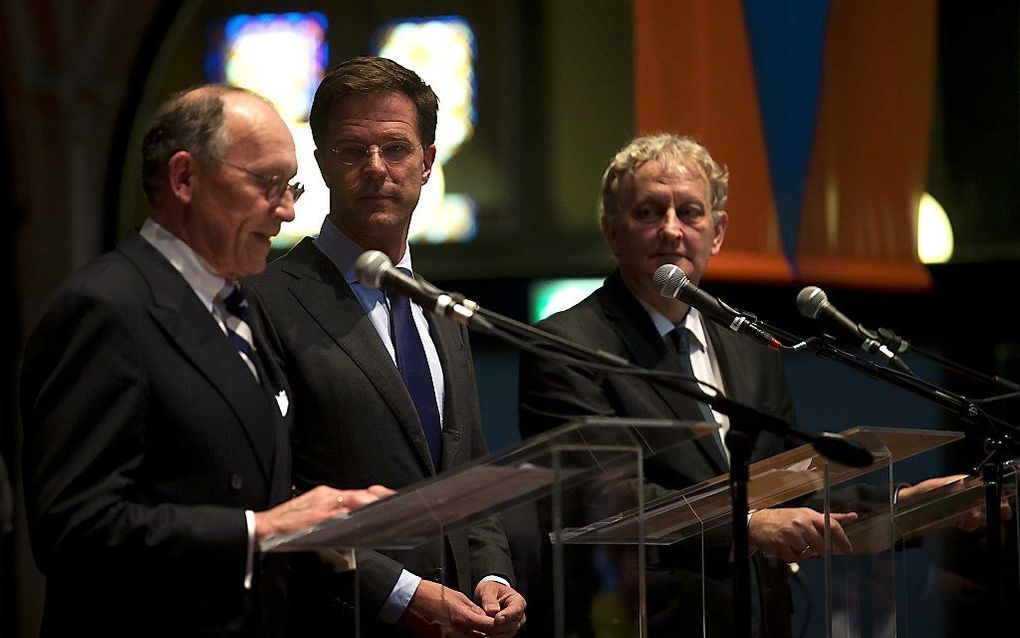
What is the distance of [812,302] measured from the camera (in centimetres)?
340

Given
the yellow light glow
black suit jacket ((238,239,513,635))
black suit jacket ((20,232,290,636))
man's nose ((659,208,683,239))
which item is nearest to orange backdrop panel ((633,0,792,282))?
the yellow light glow

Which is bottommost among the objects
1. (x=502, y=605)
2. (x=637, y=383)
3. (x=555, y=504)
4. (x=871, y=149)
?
(x=502, y=605)

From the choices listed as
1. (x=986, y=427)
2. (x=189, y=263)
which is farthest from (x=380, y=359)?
(x=986, y=427)

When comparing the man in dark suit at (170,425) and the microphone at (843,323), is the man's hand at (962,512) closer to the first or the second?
the microphone at (843,323)

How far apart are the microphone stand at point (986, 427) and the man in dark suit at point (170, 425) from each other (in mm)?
1101

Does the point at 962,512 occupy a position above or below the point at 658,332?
below

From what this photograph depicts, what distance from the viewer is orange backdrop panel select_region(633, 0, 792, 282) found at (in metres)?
6.79

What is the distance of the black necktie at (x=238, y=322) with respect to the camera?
8.64ft

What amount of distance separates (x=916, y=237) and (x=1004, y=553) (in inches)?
134

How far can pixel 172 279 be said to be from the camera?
101 inches

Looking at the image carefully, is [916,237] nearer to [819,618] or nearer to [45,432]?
[819,618]

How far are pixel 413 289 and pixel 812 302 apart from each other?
1.17m

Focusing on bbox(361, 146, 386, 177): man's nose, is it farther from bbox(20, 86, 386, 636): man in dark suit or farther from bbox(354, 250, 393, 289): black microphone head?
bbox(354, 250, 393, 289): black microphone head

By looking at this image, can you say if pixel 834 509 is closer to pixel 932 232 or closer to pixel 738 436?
pixel 738 436
